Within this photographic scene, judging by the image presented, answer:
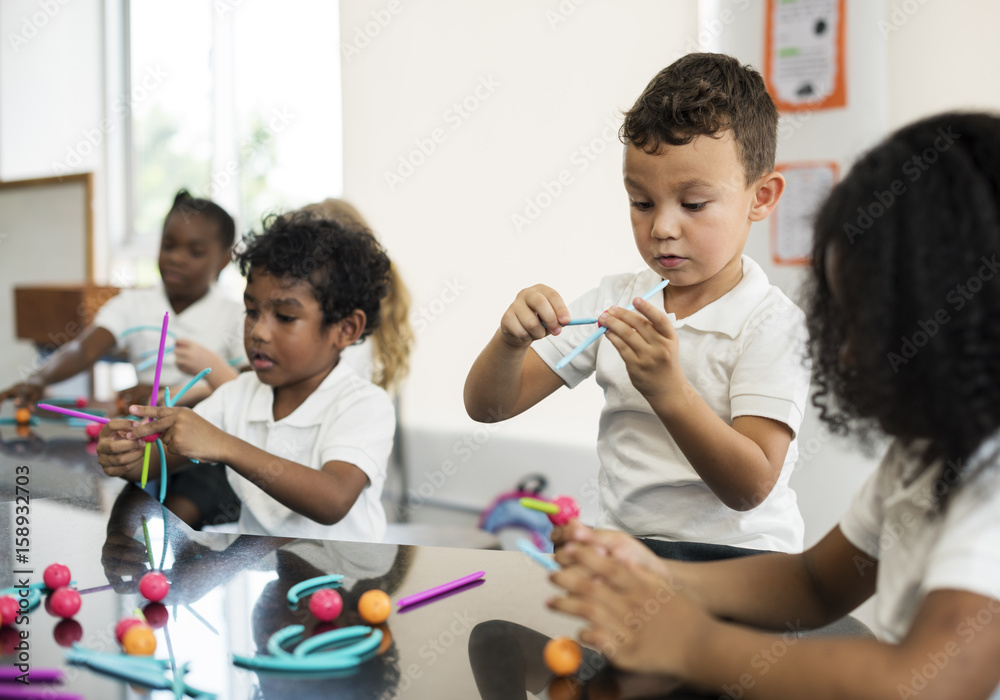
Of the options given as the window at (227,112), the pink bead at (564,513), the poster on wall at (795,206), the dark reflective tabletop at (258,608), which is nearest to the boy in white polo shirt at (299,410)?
the dark reflective tabletop at (258,608)

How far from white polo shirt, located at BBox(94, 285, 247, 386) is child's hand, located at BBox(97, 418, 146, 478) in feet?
2.78

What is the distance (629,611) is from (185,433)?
0.75 meters

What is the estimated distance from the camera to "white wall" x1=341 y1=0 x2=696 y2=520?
8.48ft

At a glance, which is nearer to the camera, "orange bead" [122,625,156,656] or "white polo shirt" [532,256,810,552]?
"orange bead" [122,625,156,656]

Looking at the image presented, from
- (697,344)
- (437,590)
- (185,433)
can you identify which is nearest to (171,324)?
(185,433)

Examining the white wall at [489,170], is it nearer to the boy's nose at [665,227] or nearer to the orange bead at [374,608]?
the boy's nose at [665,227]

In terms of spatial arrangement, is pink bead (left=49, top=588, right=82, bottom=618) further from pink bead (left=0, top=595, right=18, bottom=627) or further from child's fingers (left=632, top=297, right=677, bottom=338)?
child's fingers (left=632, top=297, right=677, bottom=338)

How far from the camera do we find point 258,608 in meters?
0.79


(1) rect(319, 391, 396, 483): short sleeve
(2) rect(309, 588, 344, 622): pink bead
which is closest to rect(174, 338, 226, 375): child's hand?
(1) rect(319, 391, 396, 483): short sleeve

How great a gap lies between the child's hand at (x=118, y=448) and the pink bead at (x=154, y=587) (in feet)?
1.55

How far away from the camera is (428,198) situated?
309cm

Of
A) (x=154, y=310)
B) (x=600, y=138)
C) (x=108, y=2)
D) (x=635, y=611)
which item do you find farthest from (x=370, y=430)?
(x=108, y=2)

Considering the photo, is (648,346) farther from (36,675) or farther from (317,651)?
(36,675)

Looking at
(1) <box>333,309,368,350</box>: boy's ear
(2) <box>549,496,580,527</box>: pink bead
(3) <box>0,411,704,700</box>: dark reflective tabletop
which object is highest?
(1) <box>333,309,368,350</box>: boy's ear
